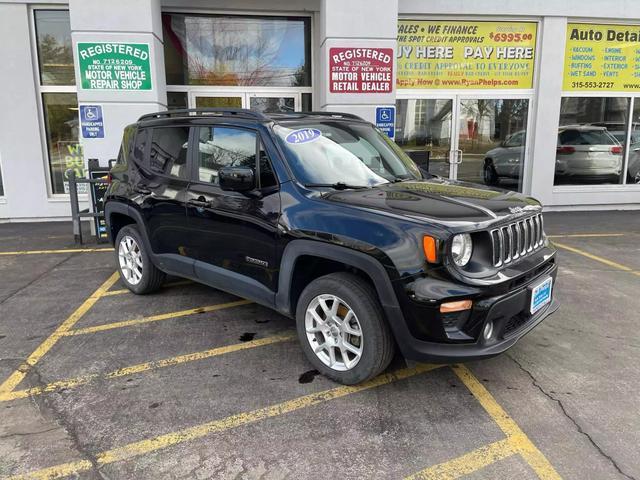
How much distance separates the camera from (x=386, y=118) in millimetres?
8648

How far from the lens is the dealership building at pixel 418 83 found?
9.16 metres

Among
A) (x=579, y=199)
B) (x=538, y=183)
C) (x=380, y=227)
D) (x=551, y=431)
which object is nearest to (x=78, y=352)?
(x=380, y=227)

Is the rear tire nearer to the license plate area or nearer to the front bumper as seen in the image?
the front bumper

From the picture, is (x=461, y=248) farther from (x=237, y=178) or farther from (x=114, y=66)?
(x=114, y=66)

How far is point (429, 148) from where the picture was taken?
33.7 feet

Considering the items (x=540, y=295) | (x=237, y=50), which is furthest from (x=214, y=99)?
(x=540, y=295)

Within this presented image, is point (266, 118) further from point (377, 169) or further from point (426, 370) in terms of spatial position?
point (426, 370)

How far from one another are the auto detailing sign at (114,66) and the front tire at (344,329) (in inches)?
240

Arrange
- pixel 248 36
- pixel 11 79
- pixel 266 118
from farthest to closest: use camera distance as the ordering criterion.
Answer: pixel 248 36 → pixel 11 79 → pixel 266 118

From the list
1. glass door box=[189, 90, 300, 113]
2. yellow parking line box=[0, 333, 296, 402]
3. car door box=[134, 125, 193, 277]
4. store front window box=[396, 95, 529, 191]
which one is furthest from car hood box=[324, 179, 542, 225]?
glass door box=[189, 90, 300, 113]

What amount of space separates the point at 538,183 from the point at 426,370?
809cm

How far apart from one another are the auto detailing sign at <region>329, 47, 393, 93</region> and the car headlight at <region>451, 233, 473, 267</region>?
19.5 feet

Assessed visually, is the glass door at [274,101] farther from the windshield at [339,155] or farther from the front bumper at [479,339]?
the front bumper at [479,339]

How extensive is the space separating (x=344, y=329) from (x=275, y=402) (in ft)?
2.14
